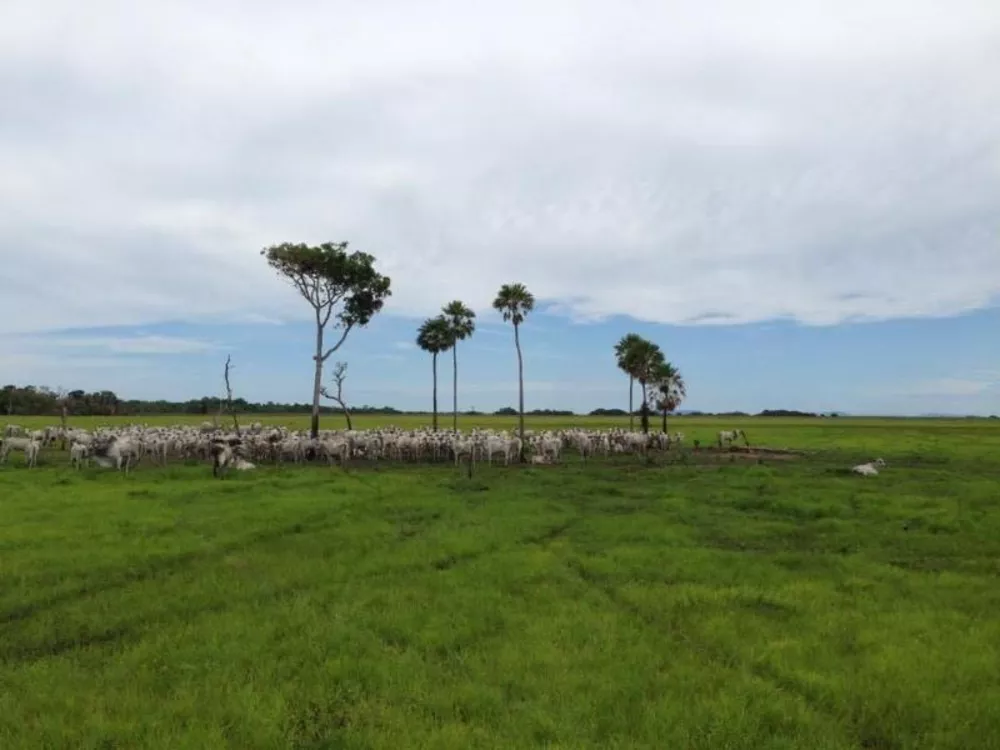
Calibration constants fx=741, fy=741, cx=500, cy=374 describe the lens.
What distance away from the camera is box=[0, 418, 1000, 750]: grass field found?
7.34 meters

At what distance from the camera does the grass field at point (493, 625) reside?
7.34m

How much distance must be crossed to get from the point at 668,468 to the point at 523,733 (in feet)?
98.1

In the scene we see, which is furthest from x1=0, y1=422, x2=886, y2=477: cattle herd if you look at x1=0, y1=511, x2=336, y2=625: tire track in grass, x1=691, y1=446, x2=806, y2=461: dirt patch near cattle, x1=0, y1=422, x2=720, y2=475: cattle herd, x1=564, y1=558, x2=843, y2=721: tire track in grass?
x1=564, y1=558, x2=843, y2=721: tire track in grass

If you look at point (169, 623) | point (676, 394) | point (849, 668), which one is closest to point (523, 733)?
point (849, 668)

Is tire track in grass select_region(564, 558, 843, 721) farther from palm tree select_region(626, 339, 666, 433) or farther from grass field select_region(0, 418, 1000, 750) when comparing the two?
palm tree select_region(626, 339, 666, 433)

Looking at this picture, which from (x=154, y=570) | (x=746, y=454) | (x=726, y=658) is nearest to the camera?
(x=726, y=658)

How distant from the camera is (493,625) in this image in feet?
34.5

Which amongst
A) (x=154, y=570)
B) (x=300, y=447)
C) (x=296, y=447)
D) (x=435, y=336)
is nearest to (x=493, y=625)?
(x=154, y=570)

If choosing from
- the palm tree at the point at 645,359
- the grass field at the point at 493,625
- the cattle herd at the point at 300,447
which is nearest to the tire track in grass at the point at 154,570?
the grass field at the point at 493,625

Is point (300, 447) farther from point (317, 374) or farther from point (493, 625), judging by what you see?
point (493, 625)

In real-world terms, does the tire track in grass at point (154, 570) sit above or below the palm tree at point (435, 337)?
below

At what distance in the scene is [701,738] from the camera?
707cm

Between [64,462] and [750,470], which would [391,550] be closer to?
[750,470]

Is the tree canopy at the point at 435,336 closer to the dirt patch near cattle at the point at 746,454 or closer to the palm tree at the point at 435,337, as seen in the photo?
the palm tree at the point at 435,337
